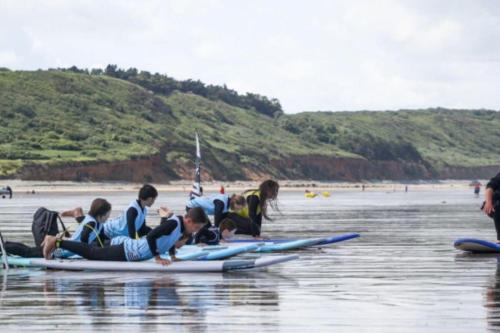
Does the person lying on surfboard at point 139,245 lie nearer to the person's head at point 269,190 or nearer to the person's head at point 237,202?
the person's head at point 269,190

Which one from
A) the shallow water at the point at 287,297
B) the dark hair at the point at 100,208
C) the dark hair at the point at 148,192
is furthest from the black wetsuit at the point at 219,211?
the dark hair at the point at 148,192

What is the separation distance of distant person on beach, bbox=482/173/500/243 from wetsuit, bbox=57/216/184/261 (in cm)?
564

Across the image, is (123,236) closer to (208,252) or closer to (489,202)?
(208,252)

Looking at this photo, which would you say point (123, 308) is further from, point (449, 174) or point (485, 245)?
point (449, 174)

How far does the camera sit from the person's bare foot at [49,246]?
18.3m

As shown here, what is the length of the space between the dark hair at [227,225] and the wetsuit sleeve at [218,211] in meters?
0.08

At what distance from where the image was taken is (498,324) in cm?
1165

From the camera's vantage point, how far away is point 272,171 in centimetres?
13512

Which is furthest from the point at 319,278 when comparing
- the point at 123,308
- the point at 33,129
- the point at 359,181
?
the point at 359,181

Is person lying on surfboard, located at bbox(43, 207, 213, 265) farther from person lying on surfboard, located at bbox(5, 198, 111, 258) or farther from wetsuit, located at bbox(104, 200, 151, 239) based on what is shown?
wetsuit, located at bbox(104, 200, 151, 239)

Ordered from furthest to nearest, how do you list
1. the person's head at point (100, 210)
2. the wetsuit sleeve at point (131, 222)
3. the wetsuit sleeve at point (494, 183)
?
the wetsuit sleeve at point (494, 183)
the wetsuit sleeve at point (131, 222)
the person's head at point (100, 210)

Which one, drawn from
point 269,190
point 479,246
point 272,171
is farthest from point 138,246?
point 272,171

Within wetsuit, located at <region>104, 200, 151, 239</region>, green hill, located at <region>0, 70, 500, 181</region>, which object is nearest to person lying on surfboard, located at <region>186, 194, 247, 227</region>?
wetsuit, located at <region>104, 200, 151, 239</region>

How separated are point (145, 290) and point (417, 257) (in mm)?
7015
